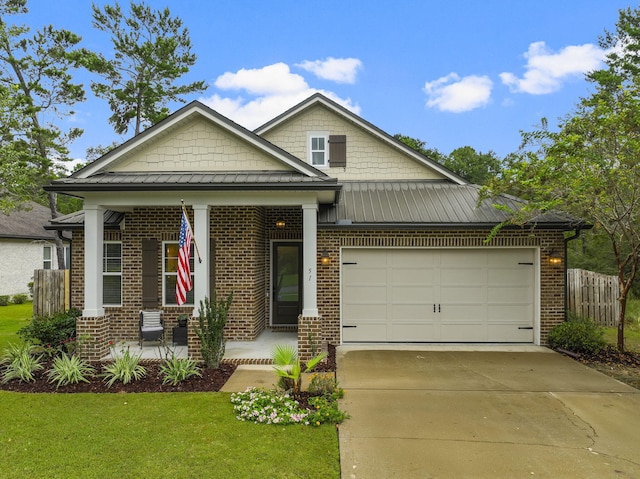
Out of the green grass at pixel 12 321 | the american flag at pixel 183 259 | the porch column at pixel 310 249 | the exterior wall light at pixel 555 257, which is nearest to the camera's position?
the american flag at pixel 183 259

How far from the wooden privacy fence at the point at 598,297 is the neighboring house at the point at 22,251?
813 inches

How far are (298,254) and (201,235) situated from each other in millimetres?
3269

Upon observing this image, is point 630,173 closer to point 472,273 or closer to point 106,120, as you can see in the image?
point 472,273

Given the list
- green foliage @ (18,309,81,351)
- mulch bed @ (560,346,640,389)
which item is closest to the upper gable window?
green foliage @ (18,309,81,351)

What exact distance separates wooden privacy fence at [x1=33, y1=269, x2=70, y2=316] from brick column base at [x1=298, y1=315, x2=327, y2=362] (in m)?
6.36

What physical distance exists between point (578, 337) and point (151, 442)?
8439 millimetres

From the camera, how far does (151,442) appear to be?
4.58m

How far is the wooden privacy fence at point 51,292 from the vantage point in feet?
33.1

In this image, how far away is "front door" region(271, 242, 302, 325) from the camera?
10.7m

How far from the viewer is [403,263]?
9.54 m

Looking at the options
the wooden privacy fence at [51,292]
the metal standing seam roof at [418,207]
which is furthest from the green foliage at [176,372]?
the wooden privacy fence at [51,292]

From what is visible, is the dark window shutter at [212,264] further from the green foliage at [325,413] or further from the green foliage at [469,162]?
the green foliage at [469,162]

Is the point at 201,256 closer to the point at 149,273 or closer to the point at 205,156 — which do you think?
the point at 205,156

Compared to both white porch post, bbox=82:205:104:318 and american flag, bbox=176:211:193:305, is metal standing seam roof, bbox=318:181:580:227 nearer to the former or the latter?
american flag, bbox=176:211:193:305
